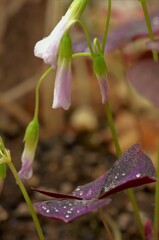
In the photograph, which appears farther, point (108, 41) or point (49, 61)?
point (108, 41)

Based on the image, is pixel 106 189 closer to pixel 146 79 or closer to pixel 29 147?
pixel 29 147

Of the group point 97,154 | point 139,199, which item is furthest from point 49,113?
point 139,199

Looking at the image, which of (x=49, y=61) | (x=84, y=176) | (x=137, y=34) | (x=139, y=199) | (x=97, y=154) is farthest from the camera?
(x=97, y=154)

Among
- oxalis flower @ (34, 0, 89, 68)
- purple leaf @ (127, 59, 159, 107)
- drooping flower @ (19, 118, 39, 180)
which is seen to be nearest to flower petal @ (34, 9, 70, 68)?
oxalis flower @ (34, 0, 89, 68)

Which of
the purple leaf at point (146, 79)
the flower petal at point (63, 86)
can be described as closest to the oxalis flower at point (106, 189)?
the flower petal at point (63, 86)

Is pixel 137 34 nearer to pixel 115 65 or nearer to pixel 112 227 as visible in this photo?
pixel 112 227

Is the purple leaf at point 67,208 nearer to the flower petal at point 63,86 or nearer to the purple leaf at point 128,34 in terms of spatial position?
the flower petal at point 63,86

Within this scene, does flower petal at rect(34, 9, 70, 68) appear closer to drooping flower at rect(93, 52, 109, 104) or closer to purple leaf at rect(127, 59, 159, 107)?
drooping flower at rect(93, 52, 109, 104)
